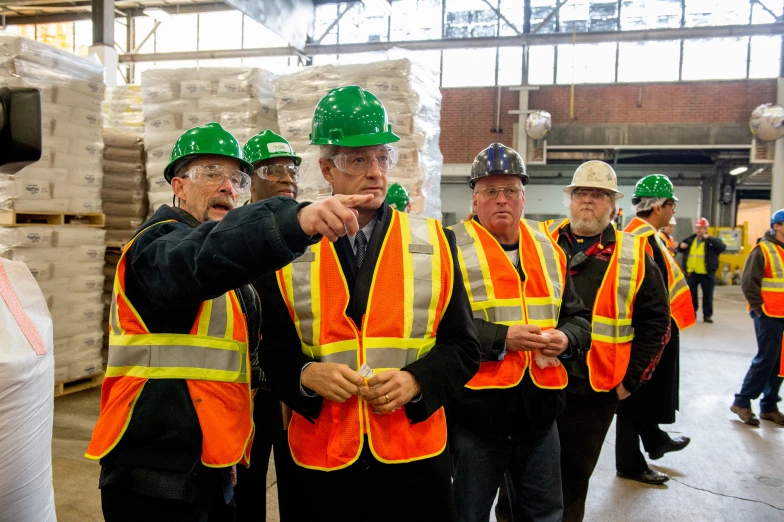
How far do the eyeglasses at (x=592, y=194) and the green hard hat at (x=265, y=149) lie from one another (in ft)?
5.80

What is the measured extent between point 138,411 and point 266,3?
9.22m

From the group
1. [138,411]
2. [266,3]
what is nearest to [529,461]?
[138,411]

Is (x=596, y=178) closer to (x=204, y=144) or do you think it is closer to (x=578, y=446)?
(x=578, y=446)

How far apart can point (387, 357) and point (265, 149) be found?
7.58ft

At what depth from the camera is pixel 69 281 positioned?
550 centimetres

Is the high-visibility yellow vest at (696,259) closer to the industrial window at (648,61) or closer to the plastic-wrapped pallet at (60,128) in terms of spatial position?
the industrial window at (648,61)

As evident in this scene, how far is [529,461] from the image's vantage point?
247 centimetres

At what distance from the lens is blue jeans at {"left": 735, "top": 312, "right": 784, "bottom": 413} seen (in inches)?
214

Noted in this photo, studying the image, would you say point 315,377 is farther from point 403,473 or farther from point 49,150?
point 49,150

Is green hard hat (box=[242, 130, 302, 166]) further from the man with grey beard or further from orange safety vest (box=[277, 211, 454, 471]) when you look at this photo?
orange safety vest (box=[277, 211, 454, 471])

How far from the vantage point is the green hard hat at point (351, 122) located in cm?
187

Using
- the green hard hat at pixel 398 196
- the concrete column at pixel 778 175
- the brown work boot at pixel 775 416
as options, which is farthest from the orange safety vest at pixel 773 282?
the concrete column at pixel 778 175

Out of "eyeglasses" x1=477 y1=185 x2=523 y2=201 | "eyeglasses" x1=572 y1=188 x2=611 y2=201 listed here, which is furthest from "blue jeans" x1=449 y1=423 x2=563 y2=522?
"eyeglasses" x1=572 y1=188 x2=611 y2=201

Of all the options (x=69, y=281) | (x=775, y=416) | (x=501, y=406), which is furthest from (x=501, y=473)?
(x=69, y=281)
